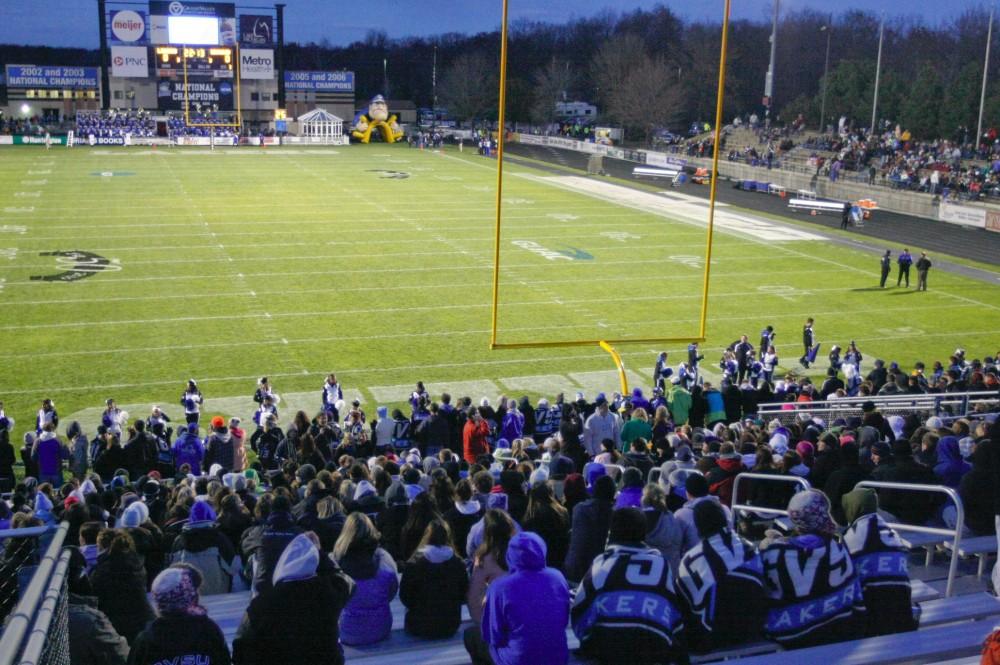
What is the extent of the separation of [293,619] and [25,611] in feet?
4.37

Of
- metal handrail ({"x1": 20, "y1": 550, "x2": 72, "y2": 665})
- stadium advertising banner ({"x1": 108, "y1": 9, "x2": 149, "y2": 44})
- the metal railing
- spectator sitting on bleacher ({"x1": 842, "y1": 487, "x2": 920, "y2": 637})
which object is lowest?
the metal railing

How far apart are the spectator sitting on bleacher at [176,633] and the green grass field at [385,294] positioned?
11.4 m

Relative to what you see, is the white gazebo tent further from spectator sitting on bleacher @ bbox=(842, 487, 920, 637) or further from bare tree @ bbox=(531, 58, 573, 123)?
spectator sitting on bleacher @ bbox=(842, 487, 920, 637)

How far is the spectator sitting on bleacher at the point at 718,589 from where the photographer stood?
13.1ft

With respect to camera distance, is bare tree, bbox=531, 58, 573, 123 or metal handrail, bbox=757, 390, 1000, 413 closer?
metal handrail, bbox=757, 390, 1000, 413

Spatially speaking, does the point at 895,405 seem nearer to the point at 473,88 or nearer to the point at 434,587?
the point at 434,587

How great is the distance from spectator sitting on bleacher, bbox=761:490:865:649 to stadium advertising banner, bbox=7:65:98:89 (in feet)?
254

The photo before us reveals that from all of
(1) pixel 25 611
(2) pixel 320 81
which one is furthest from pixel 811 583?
(2) pixel 320 81

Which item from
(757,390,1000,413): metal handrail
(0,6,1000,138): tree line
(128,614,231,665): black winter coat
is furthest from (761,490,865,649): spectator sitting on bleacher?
(0,6,1000,138): tree line

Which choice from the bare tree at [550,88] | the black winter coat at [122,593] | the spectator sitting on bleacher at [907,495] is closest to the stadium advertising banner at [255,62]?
the bare tree at [550,88]

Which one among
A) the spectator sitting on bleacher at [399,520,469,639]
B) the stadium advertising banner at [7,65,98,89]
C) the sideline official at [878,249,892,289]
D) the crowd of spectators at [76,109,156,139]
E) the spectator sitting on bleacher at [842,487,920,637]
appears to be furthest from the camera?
the stadium advertising banner at [7,65,98,89]

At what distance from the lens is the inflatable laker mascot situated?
2751 inches

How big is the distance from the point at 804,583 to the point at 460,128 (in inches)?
3179

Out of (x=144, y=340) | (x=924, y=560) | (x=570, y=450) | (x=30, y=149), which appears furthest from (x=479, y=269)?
(x=30, y=149)
